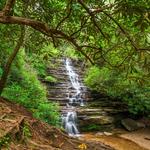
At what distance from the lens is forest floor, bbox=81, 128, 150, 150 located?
1316 cm

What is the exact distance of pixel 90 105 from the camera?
57.8 ft

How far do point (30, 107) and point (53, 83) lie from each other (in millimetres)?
7373

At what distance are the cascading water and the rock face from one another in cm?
17

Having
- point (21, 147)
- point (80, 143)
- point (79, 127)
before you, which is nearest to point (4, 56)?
point (79, 127)

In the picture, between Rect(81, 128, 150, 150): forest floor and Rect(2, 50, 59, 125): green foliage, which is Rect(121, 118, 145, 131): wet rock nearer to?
Rect(81, 128, 150, 150): forest floor

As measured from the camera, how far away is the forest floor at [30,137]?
247 inches

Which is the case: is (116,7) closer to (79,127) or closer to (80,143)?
(80,143)

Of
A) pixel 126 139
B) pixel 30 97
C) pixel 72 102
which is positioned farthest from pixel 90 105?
pixel 30 97

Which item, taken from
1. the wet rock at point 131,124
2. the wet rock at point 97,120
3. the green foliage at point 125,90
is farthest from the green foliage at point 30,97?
the wet rock at point 131,124

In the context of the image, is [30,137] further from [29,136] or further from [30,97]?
[30,97]

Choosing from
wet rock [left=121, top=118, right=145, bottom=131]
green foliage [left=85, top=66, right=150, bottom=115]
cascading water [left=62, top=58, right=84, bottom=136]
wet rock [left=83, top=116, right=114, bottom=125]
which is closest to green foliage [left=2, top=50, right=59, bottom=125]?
cascading water [left=62, top=58, right=84, bottom=136]

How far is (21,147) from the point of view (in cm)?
623

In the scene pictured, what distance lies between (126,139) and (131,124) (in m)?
2.30

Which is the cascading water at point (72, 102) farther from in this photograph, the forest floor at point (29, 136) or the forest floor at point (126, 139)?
the forest floor at point (29, 136)
